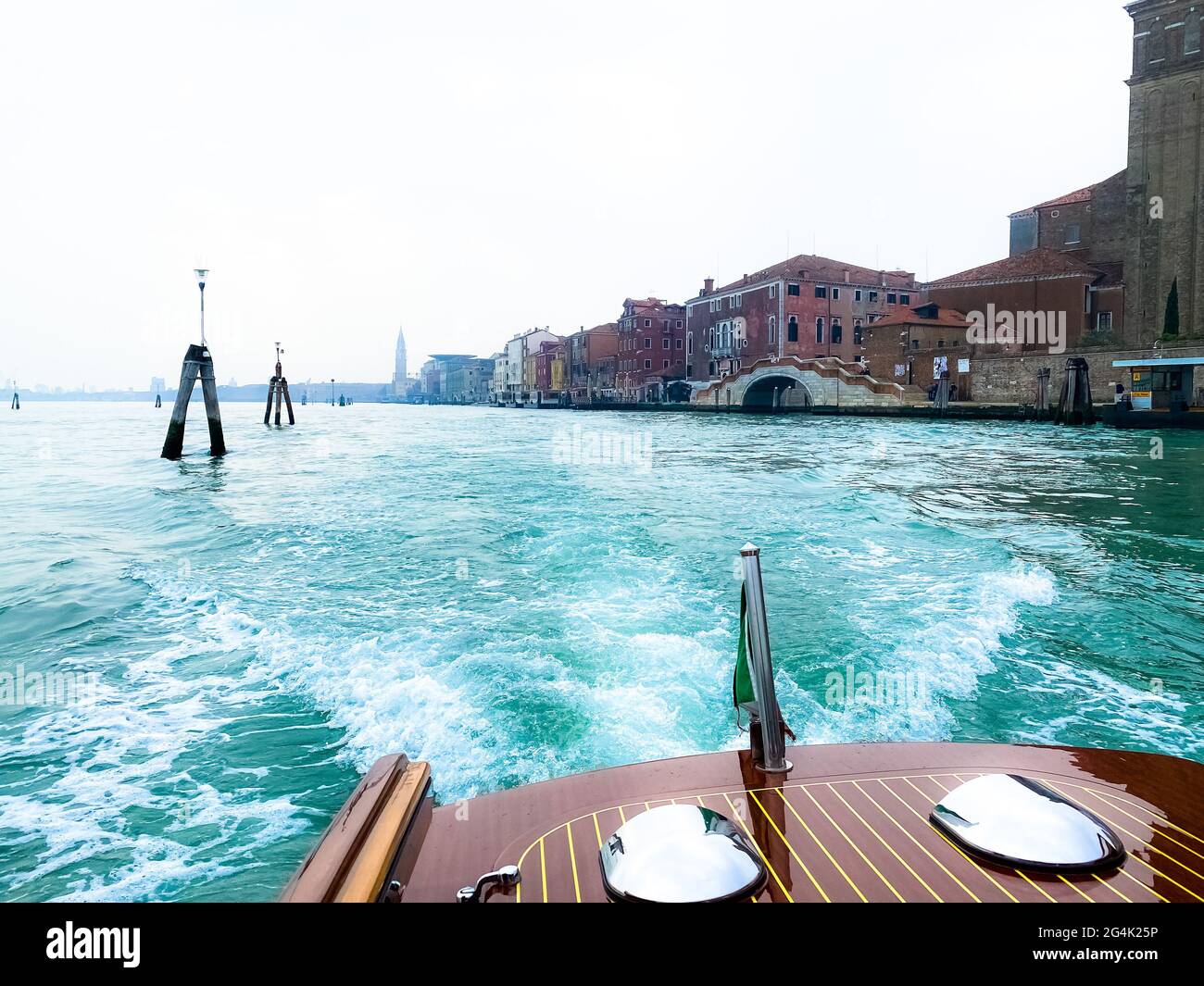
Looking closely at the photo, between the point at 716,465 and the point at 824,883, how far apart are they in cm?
1722

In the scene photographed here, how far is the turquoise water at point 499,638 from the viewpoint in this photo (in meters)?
4.11

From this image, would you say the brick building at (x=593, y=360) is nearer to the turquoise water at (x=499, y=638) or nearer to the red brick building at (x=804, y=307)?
the red brick building at (x=804, y=307)

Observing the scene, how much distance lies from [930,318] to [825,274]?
943 cm

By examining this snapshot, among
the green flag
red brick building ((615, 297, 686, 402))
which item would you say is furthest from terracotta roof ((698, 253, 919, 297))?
the green flag

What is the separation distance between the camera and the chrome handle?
2.12 metres

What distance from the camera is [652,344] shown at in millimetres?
66750

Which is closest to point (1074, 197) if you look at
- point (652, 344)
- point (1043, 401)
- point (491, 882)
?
point (1043, 401)

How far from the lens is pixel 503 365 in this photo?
109 meters

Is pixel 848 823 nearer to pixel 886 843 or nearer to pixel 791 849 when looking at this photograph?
pixel 886 843

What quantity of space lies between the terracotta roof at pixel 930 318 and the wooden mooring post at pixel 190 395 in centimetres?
3575

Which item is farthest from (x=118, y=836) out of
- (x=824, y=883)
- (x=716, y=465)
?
(x=716, y=465)

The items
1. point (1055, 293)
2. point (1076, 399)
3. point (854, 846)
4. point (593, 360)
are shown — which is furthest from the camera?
point (593, 360)

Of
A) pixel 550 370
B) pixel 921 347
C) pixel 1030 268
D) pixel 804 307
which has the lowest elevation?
pixel 921 347

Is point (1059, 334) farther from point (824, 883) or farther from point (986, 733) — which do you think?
point (824, 883)
